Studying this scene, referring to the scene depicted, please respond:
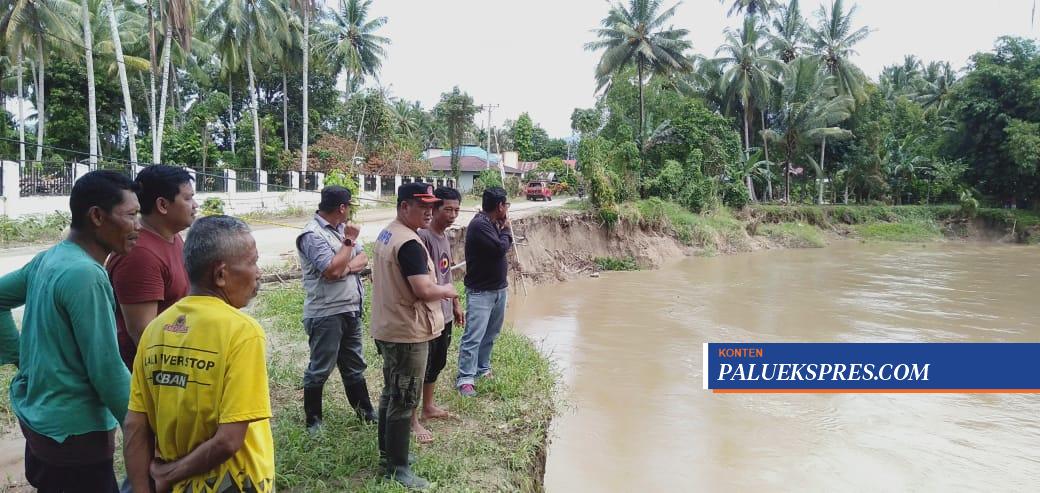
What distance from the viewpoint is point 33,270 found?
205cm

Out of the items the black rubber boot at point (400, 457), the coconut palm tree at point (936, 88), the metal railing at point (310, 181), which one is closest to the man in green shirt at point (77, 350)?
the black rubber boot at point (400, 457)

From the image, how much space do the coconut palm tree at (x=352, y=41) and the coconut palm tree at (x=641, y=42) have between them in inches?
457

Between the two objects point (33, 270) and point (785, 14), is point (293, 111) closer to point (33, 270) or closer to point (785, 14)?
point (785, 14)

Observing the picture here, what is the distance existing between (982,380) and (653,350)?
369cm

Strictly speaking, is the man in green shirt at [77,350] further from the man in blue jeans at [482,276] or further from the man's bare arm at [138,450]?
the man in blue jeans at [482,276]

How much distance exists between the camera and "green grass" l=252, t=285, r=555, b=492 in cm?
337

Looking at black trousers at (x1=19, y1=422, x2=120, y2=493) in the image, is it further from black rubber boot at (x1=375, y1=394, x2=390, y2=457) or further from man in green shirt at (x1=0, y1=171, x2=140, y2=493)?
black rubber boot at (x1=375, y1=394, x2=390, y2=457)

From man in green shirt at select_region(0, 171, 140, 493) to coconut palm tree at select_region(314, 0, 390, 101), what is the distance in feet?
99.1

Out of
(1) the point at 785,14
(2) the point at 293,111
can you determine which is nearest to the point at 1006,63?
A: (1) the point at 785,14

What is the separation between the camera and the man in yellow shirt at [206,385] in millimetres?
1590

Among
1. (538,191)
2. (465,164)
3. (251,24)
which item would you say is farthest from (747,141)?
(251,24)

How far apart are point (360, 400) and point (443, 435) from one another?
60 centimetres

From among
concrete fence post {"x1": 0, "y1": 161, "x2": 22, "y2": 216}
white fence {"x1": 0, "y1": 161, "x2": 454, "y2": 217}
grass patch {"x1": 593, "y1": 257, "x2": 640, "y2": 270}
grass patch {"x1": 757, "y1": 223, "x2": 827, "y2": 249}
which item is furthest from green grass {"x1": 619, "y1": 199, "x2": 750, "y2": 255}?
concrete fence post {"x1": 0, "y1": 161, "x2": 22, "y2": 216}

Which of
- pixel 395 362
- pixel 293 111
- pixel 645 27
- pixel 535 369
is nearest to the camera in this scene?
pixel 395 362
